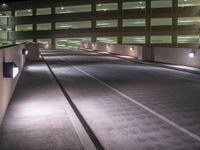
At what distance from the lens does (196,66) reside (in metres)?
26.1

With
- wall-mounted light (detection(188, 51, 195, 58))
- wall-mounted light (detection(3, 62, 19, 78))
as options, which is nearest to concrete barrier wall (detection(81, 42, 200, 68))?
wall-mounted light (detection(188, 51, 195, 58))

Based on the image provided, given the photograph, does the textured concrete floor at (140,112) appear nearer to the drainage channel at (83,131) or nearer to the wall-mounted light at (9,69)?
the drainage channel at (83,131)

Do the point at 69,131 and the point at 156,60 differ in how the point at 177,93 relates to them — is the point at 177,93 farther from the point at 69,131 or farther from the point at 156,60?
the point at 156,60

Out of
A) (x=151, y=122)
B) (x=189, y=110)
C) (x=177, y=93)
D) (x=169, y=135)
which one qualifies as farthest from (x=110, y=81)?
(x=169, y=135)

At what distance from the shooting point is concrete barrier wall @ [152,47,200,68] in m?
26.3

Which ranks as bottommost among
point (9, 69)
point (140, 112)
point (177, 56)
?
point (140, 112)

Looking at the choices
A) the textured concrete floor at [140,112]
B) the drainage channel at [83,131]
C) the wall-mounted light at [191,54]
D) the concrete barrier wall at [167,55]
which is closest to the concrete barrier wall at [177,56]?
the concrete barrier wall at [167,55]

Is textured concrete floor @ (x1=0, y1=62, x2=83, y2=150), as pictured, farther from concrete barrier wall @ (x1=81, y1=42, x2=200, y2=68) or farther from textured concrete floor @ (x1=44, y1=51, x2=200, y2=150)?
concrete barrier wall @ (x1=81, y1=42, x2=200, y2=68)

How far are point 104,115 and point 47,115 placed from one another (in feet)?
5.10

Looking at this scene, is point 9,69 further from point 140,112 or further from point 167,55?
point 167,55

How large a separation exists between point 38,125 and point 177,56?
2215 cm

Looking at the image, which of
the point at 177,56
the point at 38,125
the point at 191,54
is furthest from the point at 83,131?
the point at 177,56

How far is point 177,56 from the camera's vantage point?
2923 cm

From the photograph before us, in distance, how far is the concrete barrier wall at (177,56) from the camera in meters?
26.3
